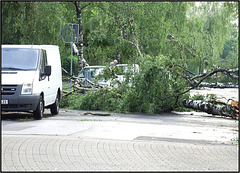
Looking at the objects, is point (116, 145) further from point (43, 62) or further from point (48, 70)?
point (43, 62)

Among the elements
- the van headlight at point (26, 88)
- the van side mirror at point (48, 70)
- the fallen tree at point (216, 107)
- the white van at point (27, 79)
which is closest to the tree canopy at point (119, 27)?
the white van at point (27, 79)

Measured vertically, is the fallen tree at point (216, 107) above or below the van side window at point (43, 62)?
below

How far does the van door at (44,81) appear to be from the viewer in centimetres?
1575

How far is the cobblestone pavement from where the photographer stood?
7.94 metres

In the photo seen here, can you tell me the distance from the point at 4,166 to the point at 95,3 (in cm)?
2145

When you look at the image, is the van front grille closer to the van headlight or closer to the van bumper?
the van bumper

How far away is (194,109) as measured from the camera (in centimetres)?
1841

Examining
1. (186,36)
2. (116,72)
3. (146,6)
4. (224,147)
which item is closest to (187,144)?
(224,147)

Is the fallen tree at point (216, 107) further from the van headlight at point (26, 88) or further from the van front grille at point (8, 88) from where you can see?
the van front grille at point (8, 88)

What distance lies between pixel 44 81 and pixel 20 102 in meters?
1.41

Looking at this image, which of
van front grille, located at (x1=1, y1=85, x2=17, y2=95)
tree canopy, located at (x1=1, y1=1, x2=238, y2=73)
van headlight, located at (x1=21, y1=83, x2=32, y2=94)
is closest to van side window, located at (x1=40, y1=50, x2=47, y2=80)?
van headlight, located at (x1=21, y1=83, x2=32, y2=94)

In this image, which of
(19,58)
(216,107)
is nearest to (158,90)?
(216,107)

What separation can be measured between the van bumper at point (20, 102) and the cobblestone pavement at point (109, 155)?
3.69 metres

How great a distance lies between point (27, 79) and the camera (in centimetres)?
1502
